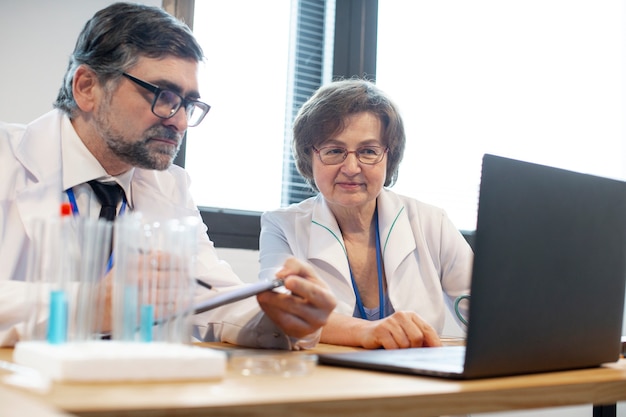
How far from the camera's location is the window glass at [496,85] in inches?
138

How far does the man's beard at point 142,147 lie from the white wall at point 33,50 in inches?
27.7

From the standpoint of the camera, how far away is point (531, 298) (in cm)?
93

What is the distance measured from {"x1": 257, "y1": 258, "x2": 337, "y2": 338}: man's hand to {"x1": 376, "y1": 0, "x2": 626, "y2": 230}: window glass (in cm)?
226

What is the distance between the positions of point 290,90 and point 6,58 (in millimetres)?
1263

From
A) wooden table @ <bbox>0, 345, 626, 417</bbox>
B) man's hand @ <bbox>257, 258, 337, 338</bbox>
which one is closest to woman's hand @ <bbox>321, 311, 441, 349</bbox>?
man's hand @ <bbox>257, 258, 337, 338</bbox>

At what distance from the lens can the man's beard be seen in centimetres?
176

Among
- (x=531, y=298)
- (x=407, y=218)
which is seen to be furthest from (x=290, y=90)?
(x=531, y=298)

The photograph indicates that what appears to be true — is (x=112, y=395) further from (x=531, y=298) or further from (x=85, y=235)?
(x=531, y=298)

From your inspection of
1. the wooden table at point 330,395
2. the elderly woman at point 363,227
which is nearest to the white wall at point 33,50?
the elderly woman at point 363,227

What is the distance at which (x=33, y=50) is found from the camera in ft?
7.86

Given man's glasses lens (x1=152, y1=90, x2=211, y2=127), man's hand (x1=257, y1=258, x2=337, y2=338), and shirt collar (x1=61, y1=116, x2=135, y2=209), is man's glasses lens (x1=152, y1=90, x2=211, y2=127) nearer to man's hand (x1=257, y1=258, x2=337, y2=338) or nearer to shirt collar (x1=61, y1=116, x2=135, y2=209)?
shirt collar (x1=61, y1=116, x2=135, y2=209)

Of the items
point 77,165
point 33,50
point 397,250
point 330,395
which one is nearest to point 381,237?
point 397,250

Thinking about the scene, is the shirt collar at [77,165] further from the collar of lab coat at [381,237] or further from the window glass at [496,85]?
the window glass at [496,85]

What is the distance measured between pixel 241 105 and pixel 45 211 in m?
1.62
